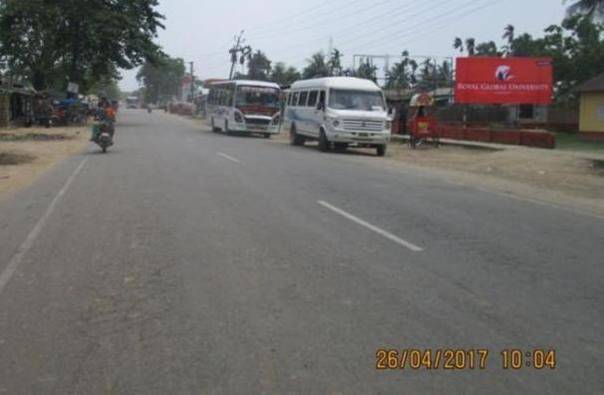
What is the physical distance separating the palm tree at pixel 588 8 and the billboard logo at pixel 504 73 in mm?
5656

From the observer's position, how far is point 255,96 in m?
35.9

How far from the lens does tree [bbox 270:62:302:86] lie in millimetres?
96762

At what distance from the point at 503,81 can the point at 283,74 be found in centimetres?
6617

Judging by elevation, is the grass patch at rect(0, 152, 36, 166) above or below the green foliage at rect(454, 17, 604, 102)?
below

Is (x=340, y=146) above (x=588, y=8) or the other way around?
the other way around

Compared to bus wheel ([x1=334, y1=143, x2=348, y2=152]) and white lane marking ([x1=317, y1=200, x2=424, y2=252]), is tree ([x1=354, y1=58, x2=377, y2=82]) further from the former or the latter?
white lane marking ([x1=317, y1=200, x2=424, y2=252])

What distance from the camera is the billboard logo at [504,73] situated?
36.5m

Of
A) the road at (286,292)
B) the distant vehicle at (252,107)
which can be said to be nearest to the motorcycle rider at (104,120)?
the road at (286,292)

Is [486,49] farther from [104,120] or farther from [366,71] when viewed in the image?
[104,120]

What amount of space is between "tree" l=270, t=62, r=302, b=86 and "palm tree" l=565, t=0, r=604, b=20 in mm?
65015

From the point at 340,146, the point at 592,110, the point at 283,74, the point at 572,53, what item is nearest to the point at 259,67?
the point at 283,74

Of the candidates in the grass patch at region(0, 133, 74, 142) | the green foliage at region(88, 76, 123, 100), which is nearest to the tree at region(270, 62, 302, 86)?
the green foliage at region(88, 76, 123, 100)

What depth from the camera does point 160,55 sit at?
2024 inches

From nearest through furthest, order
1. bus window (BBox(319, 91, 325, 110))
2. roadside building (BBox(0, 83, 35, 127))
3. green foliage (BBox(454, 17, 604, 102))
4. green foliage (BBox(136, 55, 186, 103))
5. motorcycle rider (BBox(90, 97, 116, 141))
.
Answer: motorcycle rider (BBox(90, 97, 116, 141)) < bus window (BBox(319, 91, 325, 110)) < roadside building (BBox(0, 83, 35, 127)) < green foliage (BBox(454, 17, 604, 102)) < green foliage (BBox(136, 55, 186, 103))
